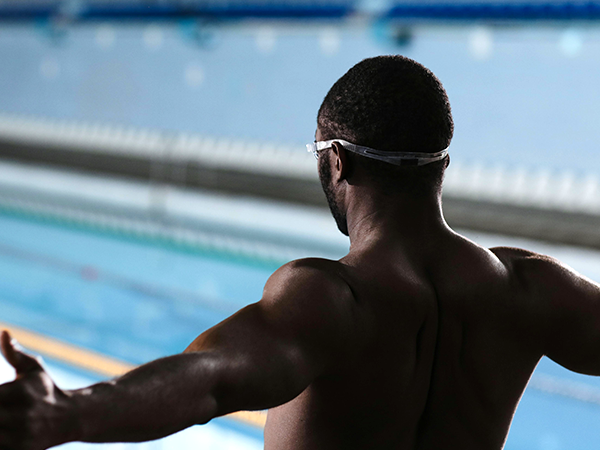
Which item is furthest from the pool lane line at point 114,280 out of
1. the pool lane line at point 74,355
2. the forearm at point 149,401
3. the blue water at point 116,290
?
the forearm at point 149,401

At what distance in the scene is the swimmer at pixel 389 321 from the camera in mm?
796

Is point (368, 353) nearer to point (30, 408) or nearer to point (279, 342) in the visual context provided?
point (279, 342)

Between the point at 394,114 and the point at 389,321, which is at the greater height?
the point at 394,114

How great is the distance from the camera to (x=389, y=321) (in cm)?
90

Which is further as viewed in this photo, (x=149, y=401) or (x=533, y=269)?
(x=533, y=269)

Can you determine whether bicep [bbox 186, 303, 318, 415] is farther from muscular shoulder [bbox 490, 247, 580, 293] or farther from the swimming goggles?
muscular shoulder [bbox 490, 247, 580, 293]

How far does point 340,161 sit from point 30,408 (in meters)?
0.56

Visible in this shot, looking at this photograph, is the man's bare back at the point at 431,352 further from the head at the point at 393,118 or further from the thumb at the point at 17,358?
the thumb at the point at 17,358

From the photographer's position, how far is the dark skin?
70 centimetres

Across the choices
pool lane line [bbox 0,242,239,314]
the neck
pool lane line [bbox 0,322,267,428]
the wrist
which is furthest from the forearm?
pool lane line [bbox 0,242,239,314]

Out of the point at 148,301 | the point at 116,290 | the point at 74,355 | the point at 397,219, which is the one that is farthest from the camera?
the point at 116,290

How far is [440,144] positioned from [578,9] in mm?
5897

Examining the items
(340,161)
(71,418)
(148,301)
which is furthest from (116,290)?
(71,418)

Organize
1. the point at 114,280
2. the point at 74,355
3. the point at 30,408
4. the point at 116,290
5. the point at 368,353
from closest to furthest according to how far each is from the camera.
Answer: the point at 30,408
the point at 368,353
the point at 74,355
the point at 116,290
the point at 114,280
